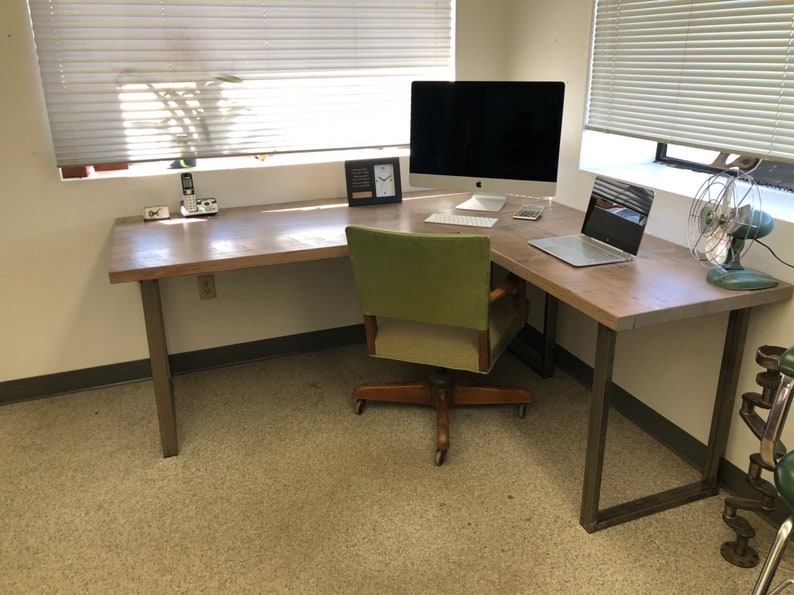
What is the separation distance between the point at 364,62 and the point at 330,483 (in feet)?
6.25

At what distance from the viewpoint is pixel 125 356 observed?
9.82 feet

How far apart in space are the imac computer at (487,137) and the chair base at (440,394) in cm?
79

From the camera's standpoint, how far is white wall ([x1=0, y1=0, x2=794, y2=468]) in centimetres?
241

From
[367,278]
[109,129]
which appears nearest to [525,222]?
[367,278]

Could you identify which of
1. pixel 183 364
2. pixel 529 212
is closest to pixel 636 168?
pixel 529 212

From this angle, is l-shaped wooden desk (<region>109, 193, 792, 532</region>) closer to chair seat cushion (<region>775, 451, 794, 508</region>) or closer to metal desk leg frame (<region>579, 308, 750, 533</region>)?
metal desk leg frame (<region>579, 308, 750, 533</region>)

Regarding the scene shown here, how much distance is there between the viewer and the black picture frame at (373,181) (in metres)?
2.94

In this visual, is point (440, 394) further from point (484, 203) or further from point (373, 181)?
point (373, 181)

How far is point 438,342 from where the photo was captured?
7.78 feet

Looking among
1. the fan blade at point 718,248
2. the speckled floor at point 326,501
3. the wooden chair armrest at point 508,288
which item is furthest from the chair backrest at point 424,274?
the fan blade at point 718,248

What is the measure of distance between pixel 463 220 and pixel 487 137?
38 centimetres

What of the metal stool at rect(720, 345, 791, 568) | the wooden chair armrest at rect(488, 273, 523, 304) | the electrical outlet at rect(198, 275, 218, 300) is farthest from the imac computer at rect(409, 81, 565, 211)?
the metal stool at rect(720, 345, 791, 568)

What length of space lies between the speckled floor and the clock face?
0.86 metres

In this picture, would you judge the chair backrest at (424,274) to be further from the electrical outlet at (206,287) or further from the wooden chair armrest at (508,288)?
the electrical outlet at (206,287)
